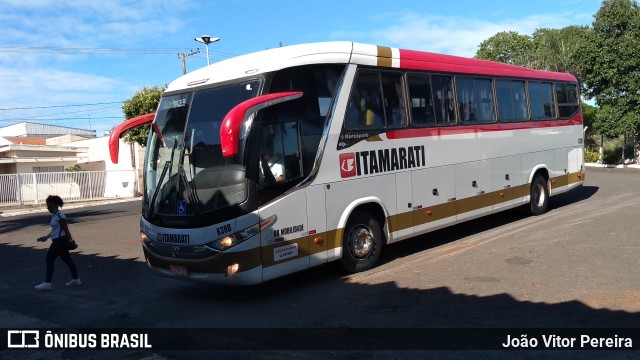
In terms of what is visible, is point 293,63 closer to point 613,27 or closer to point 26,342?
point 26,342

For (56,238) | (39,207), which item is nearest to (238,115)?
(56,238)

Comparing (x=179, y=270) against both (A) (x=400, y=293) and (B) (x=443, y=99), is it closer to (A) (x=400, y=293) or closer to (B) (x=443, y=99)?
(A) (x=400, y=293)

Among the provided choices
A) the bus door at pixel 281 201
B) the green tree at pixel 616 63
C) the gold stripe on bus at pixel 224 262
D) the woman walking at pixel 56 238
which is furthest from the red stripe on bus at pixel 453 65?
the green tree at pixel 616 63

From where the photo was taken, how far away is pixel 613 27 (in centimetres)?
2827

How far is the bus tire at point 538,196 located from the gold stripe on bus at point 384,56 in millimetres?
6071

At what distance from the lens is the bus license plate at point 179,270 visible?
23.7 ft

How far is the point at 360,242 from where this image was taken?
340 inches

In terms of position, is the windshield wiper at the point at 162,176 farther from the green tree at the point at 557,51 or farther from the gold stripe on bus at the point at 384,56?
the green tree at the point at 557,51

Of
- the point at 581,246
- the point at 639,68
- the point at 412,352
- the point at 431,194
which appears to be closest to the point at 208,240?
the point at 412,352

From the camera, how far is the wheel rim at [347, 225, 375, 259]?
851cm

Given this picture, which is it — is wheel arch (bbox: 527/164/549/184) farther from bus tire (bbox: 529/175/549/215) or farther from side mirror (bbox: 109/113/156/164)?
side mirror (bbox: 109/113/156/164)

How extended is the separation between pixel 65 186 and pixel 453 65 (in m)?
27.1

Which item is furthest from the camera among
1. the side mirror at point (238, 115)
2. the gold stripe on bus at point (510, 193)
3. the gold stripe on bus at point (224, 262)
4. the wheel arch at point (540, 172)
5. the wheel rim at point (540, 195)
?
the wheel rim at point (540, 195)

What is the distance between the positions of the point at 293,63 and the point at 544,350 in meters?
4.71
